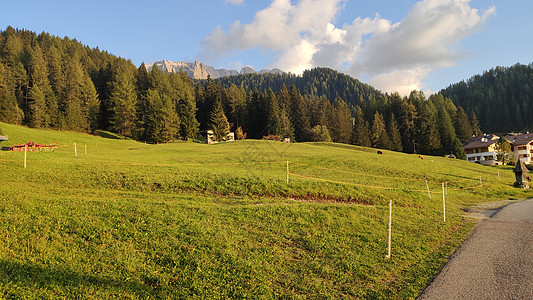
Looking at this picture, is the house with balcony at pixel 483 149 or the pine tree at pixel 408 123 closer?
the house with balcony at pixel 483 149

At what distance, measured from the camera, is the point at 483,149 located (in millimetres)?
107000

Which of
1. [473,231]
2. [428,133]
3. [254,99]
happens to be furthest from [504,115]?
[473,231]

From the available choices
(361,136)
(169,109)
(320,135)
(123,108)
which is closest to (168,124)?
(169,109)

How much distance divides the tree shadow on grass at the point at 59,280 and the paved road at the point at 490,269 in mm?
7884

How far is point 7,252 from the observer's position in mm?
7473

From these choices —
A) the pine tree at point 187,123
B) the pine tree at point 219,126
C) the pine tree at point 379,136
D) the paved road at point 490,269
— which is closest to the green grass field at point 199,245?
the paved road at point 490,269

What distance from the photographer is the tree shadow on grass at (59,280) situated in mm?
6504

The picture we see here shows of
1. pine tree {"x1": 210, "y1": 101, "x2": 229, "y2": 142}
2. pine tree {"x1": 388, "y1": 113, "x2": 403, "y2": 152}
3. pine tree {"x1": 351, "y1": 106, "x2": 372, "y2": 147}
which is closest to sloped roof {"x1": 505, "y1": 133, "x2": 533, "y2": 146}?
pine tree {"x1": 388, "y1": 113, "x2": 403, "y2": 152}

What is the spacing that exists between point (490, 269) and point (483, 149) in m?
124

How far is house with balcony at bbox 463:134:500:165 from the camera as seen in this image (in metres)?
103

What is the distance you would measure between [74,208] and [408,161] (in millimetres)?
51564

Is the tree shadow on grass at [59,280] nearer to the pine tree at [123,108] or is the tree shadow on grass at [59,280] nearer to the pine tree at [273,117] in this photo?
the pine tree at [123,108]

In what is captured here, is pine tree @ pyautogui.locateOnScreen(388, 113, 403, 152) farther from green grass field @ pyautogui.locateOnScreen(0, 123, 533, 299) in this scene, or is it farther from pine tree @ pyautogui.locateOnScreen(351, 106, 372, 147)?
green grass field @ pyautogui.locateOnScreen(0, 123, 533, 299)

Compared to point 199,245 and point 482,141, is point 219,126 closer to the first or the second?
point 199,245
